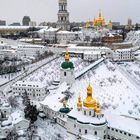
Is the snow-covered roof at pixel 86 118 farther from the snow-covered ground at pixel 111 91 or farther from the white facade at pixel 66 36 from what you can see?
the white facade at pixel 66 36

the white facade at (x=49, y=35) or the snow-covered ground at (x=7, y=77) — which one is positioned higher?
the white facade at (x=49, y=35)

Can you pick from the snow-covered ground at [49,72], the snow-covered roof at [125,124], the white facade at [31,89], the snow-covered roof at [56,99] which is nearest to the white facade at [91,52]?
the snow-covered ground at [49,72]

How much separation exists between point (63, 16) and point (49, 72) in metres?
40.6

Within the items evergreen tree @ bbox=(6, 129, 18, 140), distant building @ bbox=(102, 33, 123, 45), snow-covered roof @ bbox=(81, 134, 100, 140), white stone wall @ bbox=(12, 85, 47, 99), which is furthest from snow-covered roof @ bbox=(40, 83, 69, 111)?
distant building @ bbox=(102, 33, 123, 45)

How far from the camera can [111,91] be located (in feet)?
126

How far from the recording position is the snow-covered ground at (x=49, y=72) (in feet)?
145

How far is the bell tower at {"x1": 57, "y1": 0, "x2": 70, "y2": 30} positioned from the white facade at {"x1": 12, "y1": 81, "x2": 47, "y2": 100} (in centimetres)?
4979

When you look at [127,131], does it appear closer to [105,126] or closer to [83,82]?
[105,126]

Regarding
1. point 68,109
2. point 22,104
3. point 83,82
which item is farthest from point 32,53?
point 68,109

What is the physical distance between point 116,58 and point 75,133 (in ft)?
95.2

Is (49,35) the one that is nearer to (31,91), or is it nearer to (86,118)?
(31,91)

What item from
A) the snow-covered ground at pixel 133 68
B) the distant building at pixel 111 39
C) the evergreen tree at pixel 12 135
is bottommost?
the evergreen tree at pixel 12 135

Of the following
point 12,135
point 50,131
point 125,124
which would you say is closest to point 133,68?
point 125,124

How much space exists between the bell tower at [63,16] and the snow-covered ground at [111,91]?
4141 centimetres
